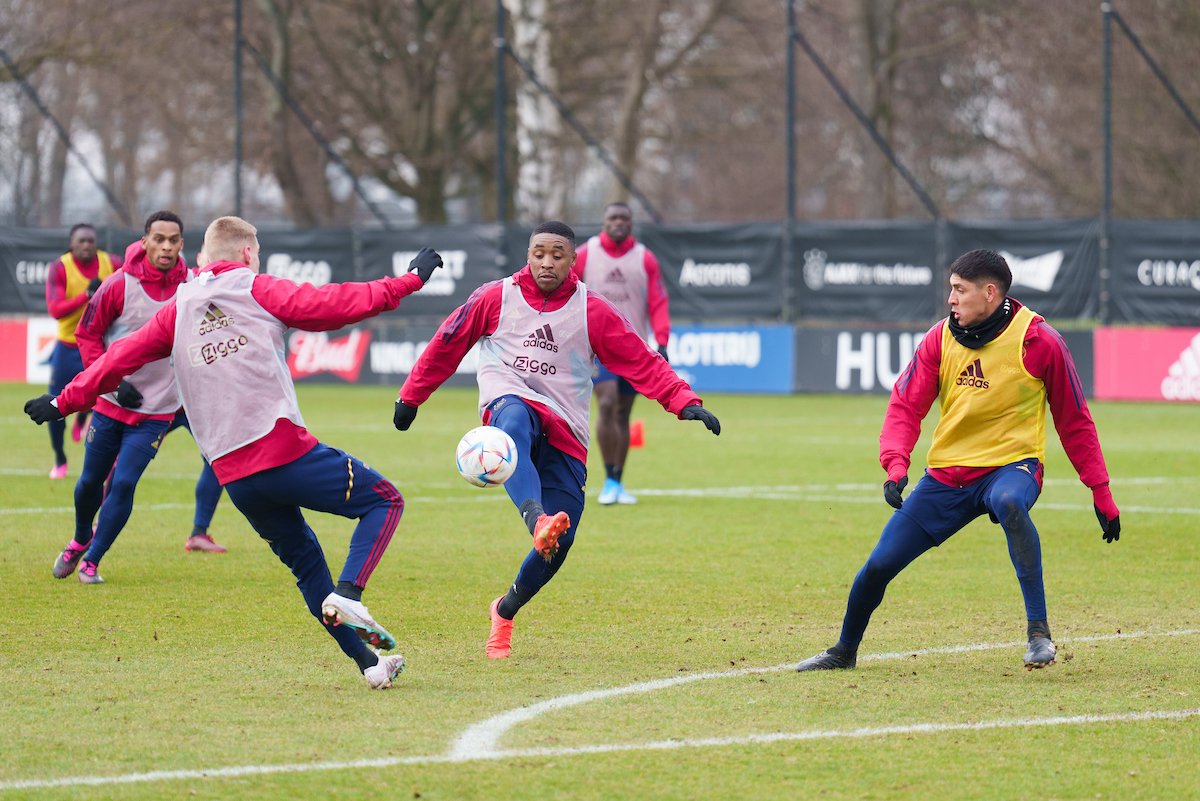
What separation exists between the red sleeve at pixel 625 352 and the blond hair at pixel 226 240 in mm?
1715

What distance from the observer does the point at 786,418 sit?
2047 cm

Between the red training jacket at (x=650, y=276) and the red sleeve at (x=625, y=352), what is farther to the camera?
the red training jacket at (x=650, y=276)

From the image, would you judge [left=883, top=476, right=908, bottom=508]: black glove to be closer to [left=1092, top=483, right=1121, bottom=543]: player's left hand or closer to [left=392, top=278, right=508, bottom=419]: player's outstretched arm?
[left=1092, top=483, right=1121, bottom=543]: player's left hand

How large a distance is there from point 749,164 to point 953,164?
8.47 m

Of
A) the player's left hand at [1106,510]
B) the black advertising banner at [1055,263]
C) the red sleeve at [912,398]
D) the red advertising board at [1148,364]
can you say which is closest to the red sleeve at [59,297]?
the red sleeve at [912,398]

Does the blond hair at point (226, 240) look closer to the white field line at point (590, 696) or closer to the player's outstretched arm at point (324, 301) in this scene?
the player's outstretched arm at point (324, 301)

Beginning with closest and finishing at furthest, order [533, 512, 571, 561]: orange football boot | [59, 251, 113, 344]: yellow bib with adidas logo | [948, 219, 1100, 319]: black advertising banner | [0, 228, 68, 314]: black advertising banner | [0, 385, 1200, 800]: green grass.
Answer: [0, 385, 1200, 800]: green grass → [533, 512, 571, 561]: orange football boot → [59, 251, 113, 344]: yellow bib with adidas logo → [948, 219, 1100, 319]: black advertising banner → [0, 228, 68, 314]: black advertising banner

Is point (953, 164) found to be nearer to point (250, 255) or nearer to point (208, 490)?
point (208, 490)

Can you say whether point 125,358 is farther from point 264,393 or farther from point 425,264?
point 425,264

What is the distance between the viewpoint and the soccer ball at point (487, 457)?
6.64m

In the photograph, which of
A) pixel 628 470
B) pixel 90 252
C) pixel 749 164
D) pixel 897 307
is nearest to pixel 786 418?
pixel 897 307

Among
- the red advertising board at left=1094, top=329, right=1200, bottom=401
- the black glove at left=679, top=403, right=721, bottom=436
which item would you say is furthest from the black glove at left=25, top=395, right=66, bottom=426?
the red advertising board at left=1094, top=329, right=1200, bottom=401

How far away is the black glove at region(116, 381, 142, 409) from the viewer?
8.52 meters

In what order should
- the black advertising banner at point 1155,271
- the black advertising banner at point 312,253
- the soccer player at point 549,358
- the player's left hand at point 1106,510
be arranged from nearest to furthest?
the player's left hand at point 1106,510 → the soccer player at point 549,358 → the black advertising banner at point 1155,271 → the black advertising banner at point 312,253
